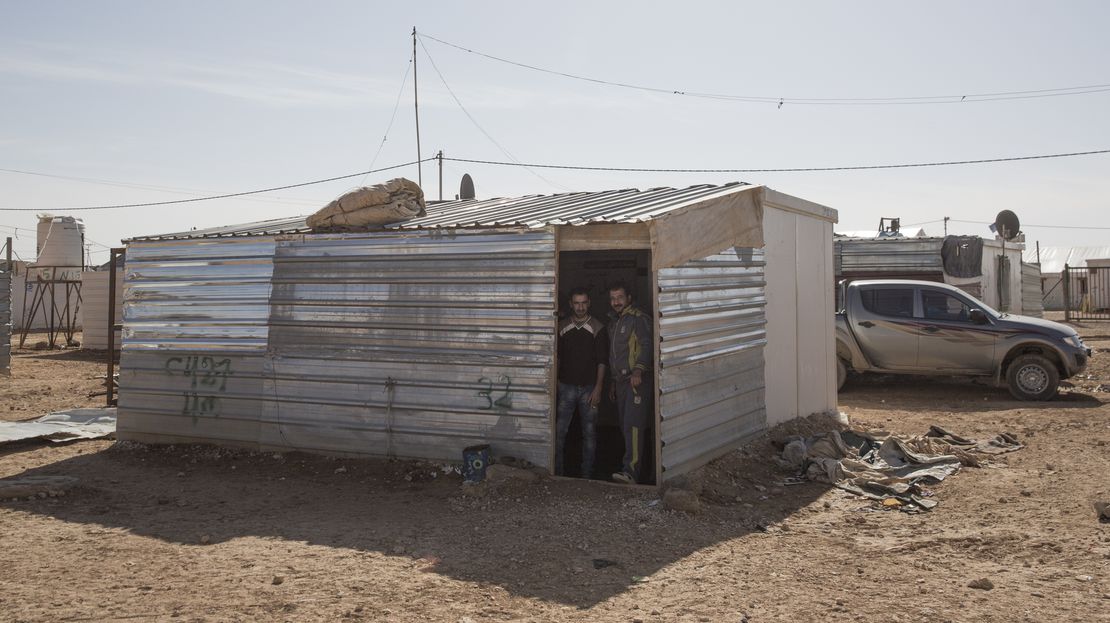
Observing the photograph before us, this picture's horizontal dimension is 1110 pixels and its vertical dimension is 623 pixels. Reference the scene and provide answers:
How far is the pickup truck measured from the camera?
12217 mm

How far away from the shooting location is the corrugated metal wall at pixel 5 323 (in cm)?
1725

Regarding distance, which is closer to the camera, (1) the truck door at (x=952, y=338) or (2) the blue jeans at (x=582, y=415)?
(2) the blue jeans at (x=582, y=415)

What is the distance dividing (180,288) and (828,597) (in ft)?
24.2

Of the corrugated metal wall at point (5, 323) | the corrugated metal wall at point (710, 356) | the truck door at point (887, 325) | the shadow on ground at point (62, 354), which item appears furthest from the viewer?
the shadow on ground at point (62, 354)

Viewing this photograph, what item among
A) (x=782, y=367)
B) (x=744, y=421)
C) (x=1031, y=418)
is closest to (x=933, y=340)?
(x=1031, y=418)

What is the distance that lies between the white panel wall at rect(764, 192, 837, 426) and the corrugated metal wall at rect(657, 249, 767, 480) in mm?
373

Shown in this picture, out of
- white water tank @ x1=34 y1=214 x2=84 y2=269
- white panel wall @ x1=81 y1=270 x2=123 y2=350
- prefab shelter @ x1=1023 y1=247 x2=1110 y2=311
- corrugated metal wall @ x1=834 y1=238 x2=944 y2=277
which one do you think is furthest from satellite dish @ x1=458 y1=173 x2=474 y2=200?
prefab shelter @ x1=1023 y1=247 x2=1110 y2=311

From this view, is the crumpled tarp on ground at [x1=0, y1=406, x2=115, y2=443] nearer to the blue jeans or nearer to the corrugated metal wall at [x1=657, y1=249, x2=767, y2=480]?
the blue jeans

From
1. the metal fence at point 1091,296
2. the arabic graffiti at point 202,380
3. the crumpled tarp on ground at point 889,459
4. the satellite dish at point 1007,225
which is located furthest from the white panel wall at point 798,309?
the metal fence at point 1091,296

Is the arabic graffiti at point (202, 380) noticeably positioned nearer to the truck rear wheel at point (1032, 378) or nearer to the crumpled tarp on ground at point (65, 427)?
the crumpled tarp on ground at point (65, 427)

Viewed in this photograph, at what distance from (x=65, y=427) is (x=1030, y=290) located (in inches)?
827

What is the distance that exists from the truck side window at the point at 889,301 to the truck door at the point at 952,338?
0.19 metres

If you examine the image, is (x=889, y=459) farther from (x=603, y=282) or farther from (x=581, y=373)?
(x=603, y=282)

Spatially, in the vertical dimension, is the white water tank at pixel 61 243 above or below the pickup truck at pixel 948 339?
above
